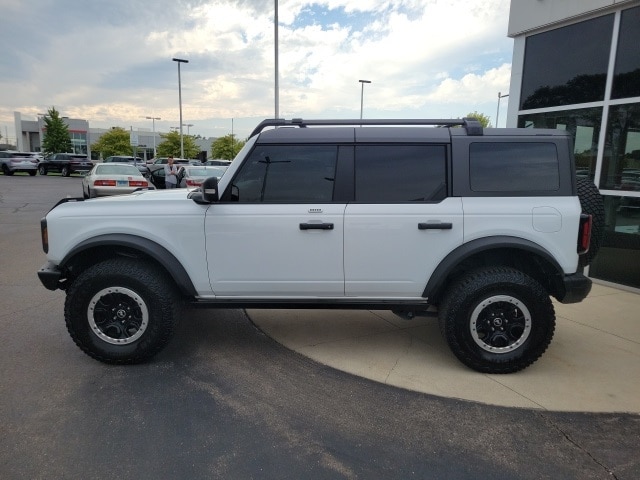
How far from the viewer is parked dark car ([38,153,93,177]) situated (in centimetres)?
3275

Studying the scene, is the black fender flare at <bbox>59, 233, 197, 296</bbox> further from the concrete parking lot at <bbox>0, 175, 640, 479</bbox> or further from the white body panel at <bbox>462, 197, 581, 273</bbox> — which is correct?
the white body panel at <bbox>462, 197, 581, 273</bbox>

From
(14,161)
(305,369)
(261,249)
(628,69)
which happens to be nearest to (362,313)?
(305,369)

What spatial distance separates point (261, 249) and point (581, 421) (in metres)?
2.60

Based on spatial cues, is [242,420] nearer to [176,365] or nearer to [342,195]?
[176,365]

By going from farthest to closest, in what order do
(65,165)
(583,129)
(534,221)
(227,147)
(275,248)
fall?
(227,147) < (65,165) < (583,129) < (275,248) < (534,221)

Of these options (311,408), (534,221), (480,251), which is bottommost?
(311,408)

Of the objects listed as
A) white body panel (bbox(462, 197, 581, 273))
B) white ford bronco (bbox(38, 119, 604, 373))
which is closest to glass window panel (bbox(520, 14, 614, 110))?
white ford bronco (bbox(38, 119, 604, 373))

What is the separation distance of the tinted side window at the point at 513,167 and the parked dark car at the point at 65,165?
34380 millimetres

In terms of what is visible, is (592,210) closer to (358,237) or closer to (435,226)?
(435,226)

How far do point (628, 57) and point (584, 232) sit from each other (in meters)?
3.85

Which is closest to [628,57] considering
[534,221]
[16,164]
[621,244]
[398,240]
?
[621,244]

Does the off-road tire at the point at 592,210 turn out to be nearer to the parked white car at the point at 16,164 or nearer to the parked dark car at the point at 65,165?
the parked dark car at the point at 65,165

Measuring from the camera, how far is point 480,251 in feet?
11.4

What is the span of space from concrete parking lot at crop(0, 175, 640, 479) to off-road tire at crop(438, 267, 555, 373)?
19 cm
